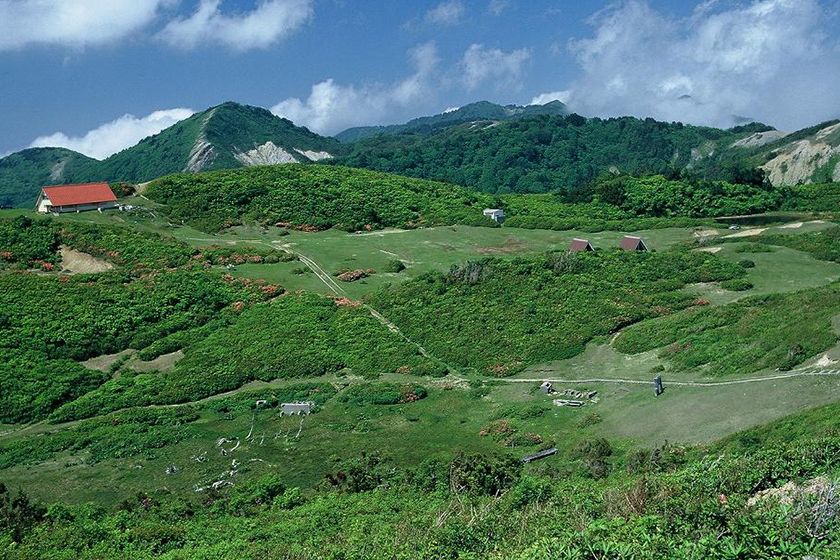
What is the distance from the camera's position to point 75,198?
68500 mm

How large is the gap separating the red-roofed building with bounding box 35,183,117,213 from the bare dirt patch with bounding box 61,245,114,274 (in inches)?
411

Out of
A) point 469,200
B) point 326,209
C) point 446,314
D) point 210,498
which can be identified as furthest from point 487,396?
point 469,200

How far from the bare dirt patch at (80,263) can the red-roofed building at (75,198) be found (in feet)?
34.3

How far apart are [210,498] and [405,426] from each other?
10333mm

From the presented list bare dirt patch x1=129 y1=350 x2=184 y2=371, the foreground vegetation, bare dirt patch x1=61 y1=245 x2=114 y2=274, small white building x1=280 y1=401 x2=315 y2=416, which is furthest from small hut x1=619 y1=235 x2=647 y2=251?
bare dirt patch x1=61 y1=245 x2=114 y2=274

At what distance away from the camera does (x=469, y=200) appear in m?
86.0

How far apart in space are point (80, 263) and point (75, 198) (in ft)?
44.6

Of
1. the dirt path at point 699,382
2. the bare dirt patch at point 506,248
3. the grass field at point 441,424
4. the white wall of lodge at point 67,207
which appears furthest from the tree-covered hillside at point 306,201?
the dirt path at point 699,382

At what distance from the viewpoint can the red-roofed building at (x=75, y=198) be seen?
67.4 metres

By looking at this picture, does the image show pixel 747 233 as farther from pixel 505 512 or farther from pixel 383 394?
pixel 505 512

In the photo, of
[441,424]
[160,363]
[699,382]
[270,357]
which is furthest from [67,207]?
[699,382]

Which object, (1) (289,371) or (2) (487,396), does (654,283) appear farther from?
(1) (289,371)

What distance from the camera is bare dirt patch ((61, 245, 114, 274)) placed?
5684 cm

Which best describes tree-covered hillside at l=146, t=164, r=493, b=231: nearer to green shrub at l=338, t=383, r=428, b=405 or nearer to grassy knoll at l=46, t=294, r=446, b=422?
grassy knoll at l=46, t=294, r=446, b=422
